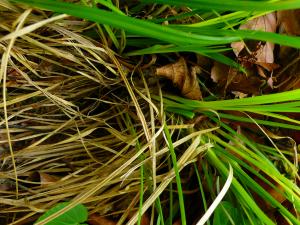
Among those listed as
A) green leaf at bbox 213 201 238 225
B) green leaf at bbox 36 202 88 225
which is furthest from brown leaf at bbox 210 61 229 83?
green leaf at bbox 36 202 88 225

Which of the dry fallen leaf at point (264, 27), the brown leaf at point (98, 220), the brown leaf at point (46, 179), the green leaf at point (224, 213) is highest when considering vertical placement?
the dry fallen leaf at point (264, 27)

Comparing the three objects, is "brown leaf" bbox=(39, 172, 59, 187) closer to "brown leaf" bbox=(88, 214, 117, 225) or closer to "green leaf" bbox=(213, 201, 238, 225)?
"brown leaf" bbox=(88, 214, 117, 225)

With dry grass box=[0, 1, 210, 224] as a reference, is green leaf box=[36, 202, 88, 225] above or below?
below

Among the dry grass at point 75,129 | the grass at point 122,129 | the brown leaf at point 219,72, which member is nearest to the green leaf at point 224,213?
the grass at point 122,129

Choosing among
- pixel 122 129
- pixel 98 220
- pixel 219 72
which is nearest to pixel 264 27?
pixel 219 72

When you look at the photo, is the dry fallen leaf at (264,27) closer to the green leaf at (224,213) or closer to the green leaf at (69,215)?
the green leaf at (224,213)
